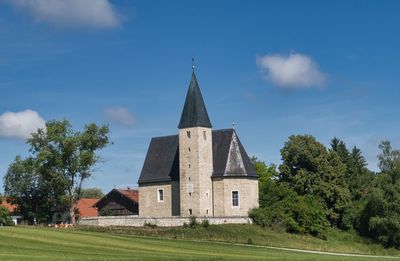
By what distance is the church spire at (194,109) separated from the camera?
227ft

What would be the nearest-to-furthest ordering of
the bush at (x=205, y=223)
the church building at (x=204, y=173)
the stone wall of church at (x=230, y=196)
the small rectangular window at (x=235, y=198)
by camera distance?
the bush at (x=205, y=223) → the church building at (x=204, y=173) → the stone wall of church at (x=230, y=196) → the small rectangular window at (x=235, y=198)

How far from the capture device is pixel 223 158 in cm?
7062

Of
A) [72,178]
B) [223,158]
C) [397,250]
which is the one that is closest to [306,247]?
[397,250]

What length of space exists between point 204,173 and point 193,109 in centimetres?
627

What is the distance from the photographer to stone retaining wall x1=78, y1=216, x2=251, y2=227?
2554 inches

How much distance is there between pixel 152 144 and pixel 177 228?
16534 mm

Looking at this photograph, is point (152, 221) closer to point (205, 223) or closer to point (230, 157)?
point (205, 223)

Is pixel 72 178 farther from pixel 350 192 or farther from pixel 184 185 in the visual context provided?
pixel 350 192

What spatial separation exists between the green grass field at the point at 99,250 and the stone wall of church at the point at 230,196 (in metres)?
21.2

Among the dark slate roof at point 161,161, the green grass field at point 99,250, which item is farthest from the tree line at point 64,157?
the green grass field at point 99,250

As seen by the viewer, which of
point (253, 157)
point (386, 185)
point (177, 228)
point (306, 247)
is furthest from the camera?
point (253, 157)

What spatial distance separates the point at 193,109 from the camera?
6944 cm

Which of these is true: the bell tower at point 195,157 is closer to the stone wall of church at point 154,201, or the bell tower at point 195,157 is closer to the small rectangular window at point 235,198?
the small rectangular window at point 235,198

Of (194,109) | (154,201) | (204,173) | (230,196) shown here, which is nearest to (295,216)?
(230,196)
